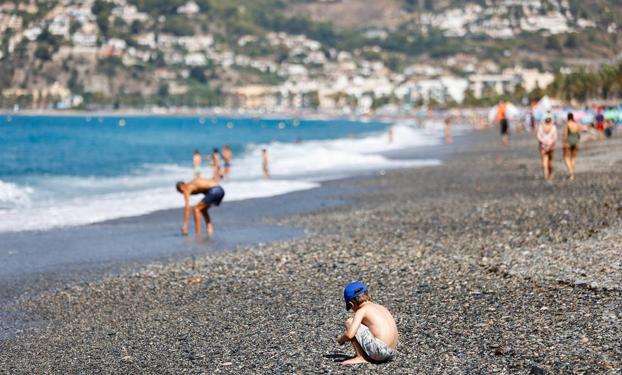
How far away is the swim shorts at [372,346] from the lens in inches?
288

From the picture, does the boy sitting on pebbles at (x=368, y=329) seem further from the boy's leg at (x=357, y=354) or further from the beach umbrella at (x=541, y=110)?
the beach umbrella at (x=541, y=110)

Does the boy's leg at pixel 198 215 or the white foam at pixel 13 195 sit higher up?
the boy's leg at pixel 198 215

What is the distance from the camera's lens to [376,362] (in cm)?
745

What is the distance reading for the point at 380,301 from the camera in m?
9.57

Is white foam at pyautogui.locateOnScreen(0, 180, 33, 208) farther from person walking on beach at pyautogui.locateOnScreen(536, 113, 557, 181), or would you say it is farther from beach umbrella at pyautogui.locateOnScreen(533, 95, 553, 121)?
beach umbrella at pyautogui.locateOnScreen(533, 95, 553, 121)

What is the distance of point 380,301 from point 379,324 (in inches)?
86.6

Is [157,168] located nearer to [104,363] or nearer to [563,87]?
[104,363]

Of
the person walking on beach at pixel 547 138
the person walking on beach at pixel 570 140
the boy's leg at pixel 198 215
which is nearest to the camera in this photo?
the boy's leg at pixel 198 215

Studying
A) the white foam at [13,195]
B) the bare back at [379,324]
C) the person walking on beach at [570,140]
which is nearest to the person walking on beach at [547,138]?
the person walking on beach at [570,140]

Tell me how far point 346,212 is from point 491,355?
1064cm

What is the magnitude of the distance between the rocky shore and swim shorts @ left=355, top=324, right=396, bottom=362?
0.09m

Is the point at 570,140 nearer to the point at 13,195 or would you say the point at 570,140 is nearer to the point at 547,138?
the point at 547,138

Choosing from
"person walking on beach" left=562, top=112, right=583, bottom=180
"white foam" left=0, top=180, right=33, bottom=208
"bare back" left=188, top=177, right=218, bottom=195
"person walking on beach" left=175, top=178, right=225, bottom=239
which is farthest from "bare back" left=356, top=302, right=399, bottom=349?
"white foam" left=0, top=180, right=33, bottom=208

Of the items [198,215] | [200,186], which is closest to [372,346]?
[198,215]
